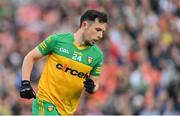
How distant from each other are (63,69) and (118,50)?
7.70m

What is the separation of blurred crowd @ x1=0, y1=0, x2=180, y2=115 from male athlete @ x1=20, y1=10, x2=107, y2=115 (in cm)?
521

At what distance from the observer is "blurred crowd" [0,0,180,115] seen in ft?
52.4

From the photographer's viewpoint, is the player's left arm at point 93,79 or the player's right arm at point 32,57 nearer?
the player's right arm at point 32,57

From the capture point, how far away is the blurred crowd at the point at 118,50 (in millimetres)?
15969

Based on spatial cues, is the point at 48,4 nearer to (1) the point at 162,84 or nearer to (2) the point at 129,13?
(2) the point at 129,13

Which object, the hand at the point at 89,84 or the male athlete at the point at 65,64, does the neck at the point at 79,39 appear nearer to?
the male athlete at the point at 65,64

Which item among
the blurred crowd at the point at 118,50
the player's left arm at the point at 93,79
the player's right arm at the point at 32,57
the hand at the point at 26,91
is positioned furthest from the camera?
the blurred crowd at the point at 118,50

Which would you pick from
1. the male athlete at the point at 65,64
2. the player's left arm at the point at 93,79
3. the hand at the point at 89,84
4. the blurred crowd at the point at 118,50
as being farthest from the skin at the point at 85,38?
the blurred crowd at the point at 118,50

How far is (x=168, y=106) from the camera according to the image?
53.7ft

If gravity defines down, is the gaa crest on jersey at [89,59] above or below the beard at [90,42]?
below

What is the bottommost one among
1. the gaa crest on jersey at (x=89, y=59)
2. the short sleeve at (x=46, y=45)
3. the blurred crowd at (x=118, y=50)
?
the blurred crowd at (x=118, y=50)

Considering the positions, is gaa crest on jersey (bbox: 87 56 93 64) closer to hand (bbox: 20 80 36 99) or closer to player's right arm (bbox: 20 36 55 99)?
player's right arm (bbox: 20 36 55 99)

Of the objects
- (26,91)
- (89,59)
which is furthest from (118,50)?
(26,91)

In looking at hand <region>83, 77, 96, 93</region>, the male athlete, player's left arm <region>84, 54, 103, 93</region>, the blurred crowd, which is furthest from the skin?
the blurred crowd
